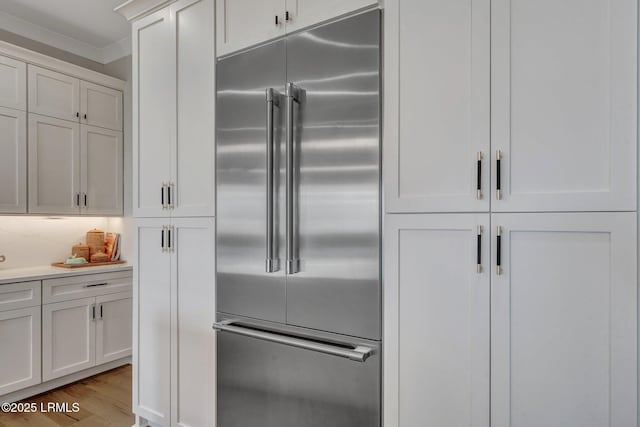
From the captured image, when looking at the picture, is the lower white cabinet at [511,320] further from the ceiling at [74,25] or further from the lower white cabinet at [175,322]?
the ceiling at [74,25]

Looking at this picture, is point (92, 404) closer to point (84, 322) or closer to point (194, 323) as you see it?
point (84, 322)

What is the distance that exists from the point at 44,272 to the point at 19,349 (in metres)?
0.57

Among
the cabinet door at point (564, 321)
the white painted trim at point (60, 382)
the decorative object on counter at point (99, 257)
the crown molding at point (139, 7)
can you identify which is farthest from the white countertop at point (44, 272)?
the cabinet door at point (564, 321)

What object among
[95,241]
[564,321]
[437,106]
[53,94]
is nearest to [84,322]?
[95,241]

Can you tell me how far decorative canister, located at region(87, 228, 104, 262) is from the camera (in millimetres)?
3594

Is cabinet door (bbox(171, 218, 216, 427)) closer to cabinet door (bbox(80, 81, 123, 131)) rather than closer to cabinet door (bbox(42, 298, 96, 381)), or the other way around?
cabinet door (bbox(42, 298, 96, 381))

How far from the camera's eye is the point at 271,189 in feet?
5.56

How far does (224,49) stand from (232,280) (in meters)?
1.16

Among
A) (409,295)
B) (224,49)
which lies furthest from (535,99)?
(224,49)

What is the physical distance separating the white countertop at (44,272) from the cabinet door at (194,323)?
1.44 m

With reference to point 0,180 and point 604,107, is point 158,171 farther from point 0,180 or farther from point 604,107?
point 604,107

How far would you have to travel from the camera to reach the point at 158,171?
2.22m

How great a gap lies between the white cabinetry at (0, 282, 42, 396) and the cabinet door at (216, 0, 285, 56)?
2283 mm

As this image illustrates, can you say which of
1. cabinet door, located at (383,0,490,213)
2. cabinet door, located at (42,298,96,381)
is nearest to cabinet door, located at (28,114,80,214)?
cabinet door, located at (42,298,96,381)
